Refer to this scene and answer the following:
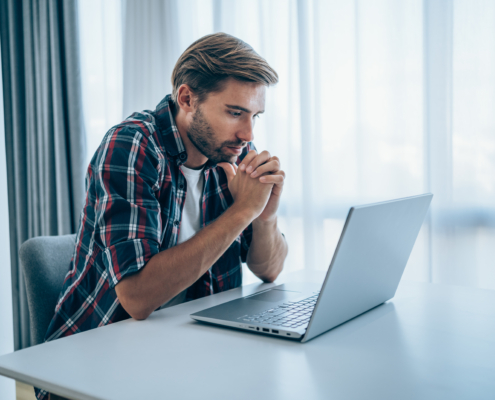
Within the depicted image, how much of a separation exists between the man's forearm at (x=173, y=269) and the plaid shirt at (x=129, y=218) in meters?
0.03

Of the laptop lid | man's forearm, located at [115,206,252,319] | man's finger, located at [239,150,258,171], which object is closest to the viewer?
the laptop lid

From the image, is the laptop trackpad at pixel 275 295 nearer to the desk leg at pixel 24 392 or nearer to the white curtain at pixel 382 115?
the desk leg at pixel 24 392

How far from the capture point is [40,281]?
1.12m

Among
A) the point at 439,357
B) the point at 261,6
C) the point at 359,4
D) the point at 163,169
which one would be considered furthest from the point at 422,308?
the point at 261,6

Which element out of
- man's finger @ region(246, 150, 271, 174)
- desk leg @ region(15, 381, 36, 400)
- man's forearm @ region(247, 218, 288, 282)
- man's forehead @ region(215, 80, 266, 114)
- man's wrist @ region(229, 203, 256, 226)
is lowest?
desk leg @ region(15, 381, 36, 400)

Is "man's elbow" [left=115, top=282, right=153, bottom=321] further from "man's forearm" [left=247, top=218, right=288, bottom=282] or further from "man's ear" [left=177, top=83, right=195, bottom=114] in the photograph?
"man's ear" [left=177, top=83, right=195, bottom=114]

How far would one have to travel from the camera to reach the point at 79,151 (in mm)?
2418

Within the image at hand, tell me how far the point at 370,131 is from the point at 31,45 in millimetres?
1969

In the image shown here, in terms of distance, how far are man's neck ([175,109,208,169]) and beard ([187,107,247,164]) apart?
0.02m

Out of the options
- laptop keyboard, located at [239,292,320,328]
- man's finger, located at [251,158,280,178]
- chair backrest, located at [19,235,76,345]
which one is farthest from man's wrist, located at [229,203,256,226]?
chair backrest, located at [19,235,76,345]

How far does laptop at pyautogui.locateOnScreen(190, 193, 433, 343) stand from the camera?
67 cm

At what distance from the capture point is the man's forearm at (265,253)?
3.98ft

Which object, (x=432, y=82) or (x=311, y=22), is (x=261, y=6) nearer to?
(x=311, y=22)

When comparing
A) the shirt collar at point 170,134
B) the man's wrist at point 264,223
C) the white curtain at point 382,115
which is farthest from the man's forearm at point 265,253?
the white curtain at point 382,115
